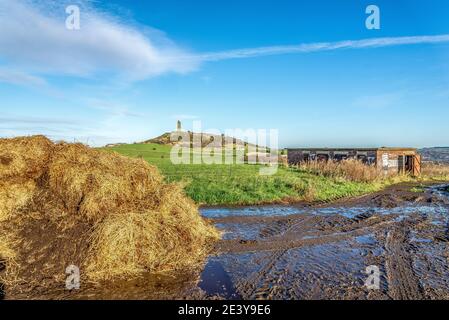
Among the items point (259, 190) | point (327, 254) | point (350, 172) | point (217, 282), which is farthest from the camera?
point (350, 172)

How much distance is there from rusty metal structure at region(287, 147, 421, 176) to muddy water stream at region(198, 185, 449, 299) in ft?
51.6

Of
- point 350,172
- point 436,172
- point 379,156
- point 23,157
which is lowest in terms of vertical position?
point 436,172

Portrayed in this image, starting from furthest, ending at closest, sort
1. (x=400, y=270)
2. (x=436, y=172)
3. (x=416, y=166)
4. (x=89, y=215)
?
→ 1. (x=436, y=172)
2. (x=416, y=166)
3. (x=89, y=215)
4. (x=400, y=270)

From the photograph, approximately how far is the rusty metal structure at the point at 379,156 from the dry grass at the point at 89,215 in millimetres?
22941

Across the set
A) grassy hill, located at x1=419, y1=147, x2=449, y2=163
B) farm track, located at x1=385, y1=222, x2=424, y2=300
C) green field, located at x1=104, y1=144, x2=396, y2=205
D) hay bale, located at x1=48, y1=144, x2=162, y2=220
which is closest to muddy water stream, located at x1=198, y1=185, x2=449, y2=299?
farm track, located at x1=385, y1=222, x2=424, y2=300

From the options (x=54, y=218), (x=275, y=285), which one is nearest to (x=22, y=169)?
(x=54, y=218)

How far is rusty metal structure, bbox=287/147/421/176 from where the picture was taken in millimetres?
29781

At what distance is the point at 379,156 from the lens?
2950 cm

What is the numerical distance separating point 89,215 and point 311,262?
207 inches

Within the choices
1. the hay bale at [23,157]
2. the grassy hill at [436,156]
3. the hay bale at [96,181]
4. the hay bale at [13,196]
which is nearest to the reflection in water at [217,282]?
the hay bale at [96,181]

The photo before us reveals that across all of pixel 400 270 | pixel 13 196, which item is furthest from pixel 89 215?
pixel 400 270

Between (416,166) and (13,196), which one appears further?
(416,166)

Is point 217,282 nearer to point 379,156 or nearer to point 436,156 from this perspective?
point 379,156

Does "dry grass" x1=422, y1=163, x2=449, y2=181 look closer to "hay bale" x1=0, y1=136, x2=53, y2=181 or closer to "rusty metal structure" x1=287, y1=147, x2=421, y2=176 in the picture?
"rusty metal structure" x1=287, y1=147, x2=421, y2=176
